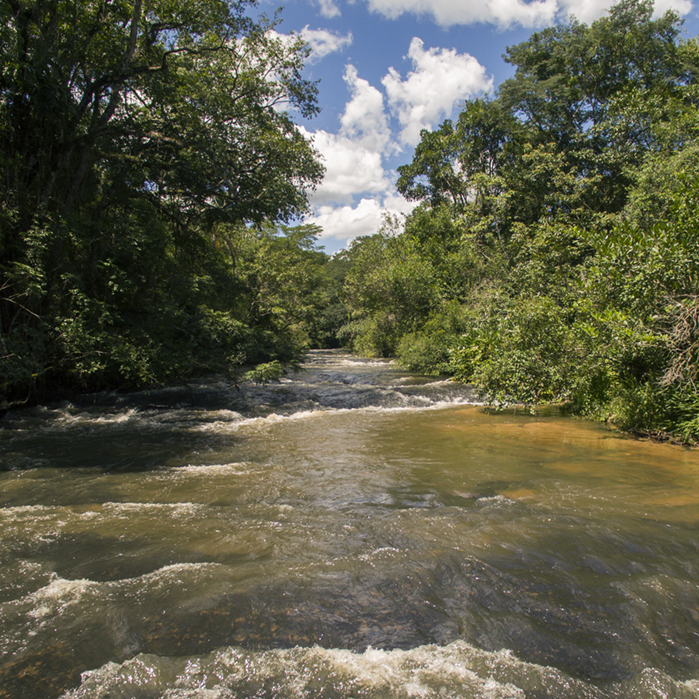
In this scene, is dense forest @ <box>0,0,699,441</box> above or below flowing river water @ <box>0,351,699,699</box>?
above

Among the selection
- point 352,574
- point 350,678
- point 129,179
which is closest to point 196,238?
point 129,179

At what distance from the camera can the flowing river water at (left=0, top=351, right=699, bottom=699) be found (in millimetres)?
2500

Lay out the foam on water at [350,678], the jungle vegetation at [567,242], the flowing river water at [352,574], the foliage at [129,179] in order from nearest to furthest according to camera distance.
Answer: the foam on water at [350,678]
the flowing river water at [352,574]
the jungle vegetation at [567,242]
the foliage at [129,179]

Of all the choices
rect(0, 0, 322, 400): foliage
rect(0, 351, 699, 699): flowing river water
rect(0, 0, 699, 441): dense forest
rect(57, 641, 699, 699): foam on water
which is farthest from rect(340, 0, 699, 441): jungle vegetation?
rect(0, 0, 322, 400): foliage

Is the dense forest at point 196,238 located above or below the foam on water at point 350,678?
above

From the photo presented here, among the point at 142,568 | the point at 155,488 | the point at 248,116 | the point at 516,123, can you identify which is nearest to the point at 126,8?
the point at 248,116

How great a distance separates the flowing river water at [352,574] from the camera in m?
2.50

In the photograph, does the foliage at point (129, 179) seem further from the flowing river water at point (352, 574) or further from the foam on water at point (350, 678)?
the foam on water at point (350, 678)

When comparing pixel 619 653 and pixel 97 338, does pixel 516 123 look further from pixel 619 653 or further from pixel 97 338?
pixel 619 653

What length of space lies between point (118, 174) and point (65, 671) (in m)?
12.7

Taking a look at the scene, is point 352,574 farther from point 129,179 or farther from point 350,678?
point 129,179

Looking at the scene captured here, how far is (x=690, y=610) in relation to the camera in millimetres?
3039

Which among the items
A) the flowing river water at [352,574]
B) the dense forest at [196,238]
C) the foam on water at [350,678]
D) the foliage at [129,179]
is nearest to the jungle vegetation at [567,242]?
the dense forest at [196,238]

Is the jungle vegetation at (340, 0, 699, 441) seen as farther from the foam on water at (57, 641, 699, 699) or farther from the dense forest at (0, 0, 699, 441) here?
the foam on water at (57, 641, 699, 699)
